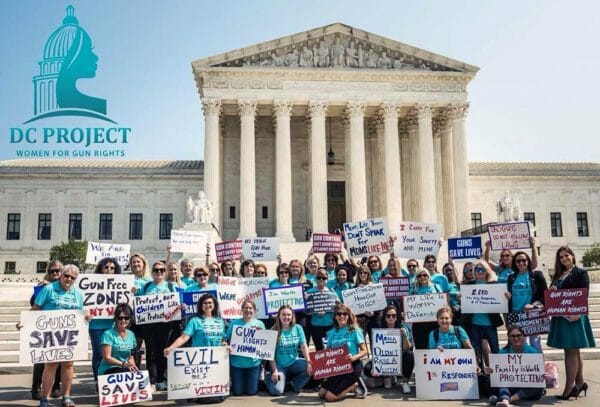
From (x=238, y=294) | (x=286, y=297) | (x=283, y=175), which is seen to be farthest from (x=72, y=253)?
(x=286, y=297)

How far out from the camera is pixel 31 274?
4594cm

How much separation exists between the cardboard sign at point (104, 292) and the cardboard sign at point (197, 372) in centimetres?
190

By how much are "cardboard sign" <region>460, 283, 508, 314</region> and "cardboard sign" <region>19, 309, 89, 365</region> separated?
23.9 ft

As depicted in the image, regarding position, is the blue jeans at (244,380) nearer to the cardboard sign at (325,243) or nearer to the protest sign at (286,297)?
the protest sign at (286,297)

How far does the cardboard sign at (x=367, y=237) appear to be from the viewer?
1602cm

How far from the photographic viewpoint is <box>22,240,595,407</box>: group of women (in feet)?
31.2

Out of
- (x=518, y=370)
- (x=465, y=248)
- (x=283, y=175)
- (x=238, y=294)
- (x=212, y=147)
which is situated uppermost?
(x=212, y=147)

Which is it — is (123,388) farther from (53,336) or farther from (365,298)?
(365,298)

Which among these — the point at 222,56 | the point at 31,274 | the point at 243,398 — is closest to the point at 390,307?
the point at 243,398

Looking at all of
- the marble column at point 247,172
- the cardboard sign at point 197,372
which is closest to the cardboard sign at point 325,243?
the cardboard sign at point 197,372

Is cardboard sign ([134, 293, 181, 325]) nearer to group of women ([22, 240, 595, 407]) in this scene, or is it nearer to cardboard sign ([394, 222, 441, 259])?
group of women ([22, 240, 595, 407])

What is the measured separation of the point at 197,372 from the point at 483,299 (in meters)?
5.74

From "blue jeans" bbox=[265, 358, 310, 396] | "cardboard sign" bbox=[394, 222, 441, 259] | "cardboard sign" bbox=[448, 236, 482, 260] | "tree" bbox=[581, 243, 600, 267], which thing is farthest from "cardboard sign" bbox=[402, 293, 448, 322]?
"tree" bbox=[581, 243, 600, 267]

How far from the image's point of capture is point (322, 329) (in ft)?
38.5
